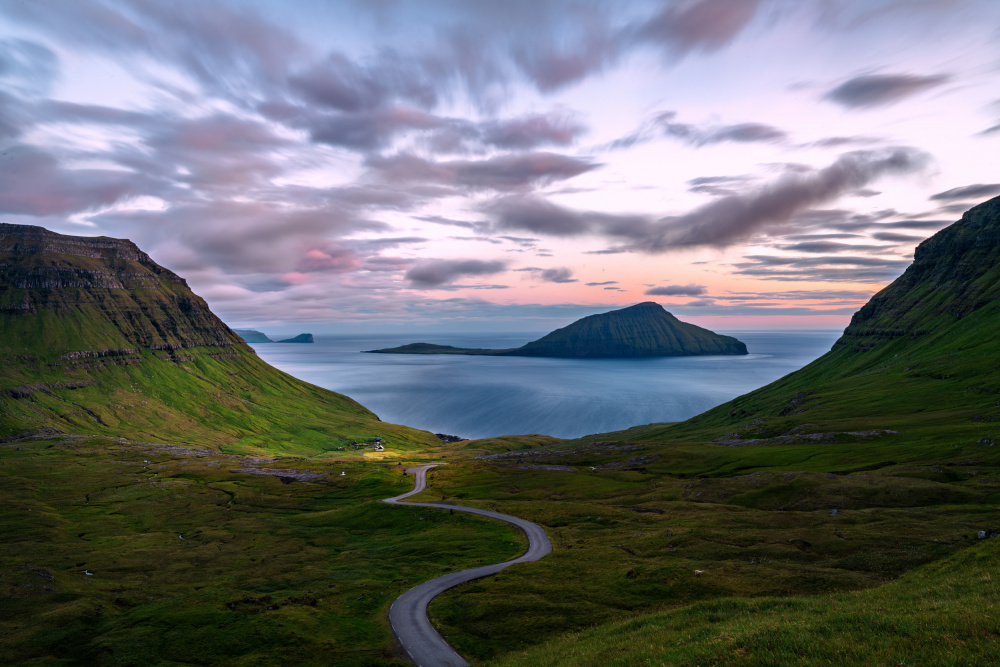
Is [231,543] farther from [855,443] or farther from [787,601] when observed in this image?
[855,443]

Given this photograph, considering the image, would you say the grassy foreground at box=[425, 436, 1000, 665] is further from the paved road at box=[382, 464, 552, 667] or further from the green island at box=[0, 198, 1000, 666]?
the paved road at box=[382, 464, 552, 667]

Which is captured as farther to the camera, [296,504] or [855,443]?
[296,504]

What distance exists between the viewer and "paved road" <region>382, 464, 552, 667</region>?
43287 millimetres

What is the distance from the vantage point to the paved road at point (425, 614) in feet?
142

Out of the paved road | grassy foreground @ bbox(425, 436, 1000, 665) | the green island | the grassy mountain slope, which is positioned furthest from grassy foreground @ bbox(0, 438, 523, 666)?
the grassy mountain slope

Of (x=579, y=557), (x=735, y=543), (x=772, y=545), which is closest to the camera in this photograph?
(x=772, y=545)

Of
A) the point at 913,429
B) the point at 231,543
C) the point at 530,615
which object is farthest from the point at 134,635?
the point at 913,429

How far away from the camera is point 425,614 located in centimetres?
5269

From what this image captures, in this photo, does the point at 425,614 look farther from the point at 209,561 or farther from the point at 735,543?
the point at 209,561

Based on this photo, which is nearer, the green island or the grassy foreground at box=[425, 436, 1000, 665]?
the green island

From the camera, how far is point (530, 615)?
49.4m

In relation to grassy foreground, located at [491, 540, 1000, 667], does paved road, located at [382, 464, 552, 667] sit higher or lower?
lower

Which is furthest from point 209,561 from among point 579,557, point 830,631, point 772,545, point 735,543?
point 830,631

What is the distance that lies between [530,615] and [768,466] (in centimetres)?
9810
